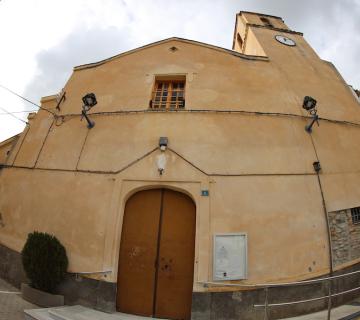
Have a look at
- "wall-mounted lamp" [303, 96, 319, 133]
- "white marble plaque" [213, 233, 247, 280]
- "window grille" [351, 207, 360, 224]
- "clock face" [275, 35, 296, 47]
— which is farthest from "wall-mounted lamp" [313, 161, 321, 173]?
"clock face" [275, 35, 296, 47]

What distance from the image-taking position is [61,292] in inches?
242

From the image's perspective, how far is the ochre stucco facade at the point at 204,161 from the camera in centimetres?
601

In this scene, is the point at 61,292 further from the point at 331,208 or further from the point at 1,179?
the point at 331,208

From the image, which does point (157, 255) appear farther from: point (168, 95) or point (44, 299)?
point (168, 95)

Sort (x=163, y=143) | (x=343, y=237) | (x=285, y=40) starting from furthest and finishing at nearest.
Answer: (x=285, y=40) < (x=163, y=143) < (x=343, y=237)

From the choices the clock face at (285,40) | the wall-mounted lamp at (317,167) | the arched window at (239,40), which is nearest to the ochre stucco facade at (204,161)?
the wall-mounted lamp at (317,167)

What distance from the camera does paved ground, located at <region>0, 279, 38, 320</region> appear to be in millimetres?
5445

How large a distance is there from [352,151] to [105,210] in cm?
750

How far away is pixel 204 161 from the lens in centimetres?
653

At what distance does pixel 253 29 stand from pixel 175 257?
448 inches

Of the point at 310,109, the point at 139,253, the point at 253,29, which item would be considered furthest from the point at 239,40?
the point at 139,253

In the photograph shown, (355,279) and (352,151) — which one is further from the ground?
(352,151)

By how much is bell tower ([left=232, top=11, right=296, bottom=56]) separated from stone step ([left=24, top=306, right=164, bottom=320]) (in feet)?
33.4

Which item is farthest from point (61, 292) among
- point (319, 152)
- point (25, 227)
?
point (319, 152)
